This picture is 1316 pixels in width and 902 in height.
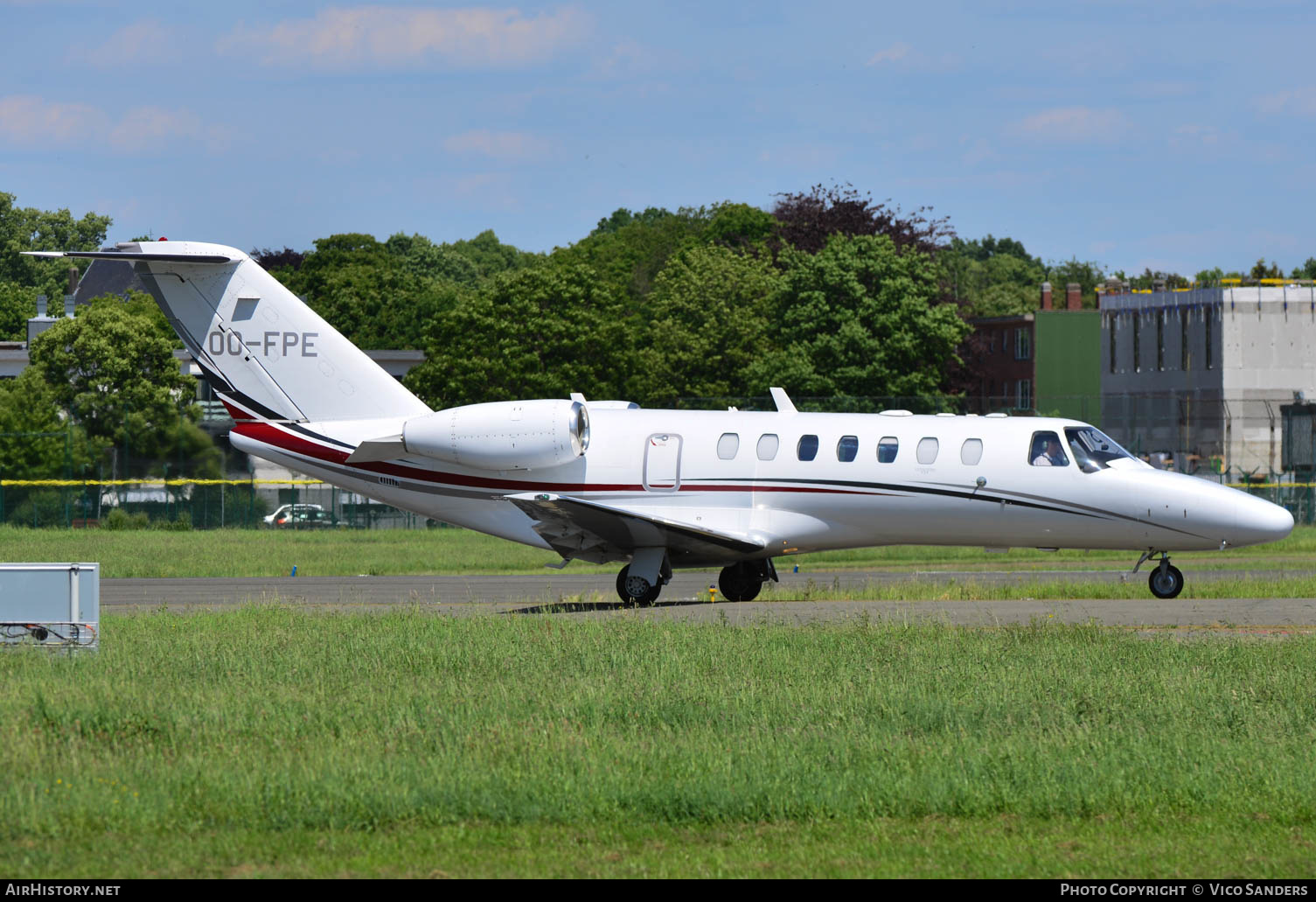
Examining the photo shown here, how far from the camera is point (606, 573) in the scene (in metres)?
30.1

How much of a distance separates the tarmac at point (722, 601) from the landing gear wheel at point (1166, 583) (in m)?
0.15

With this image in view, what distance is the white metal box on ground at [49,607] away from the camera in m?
15.2

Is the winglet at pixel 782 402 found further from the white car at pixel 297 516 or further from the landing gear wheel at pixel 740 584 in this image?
the white car at pixel 297 516

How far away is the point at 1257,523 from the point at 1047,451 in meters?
3.01

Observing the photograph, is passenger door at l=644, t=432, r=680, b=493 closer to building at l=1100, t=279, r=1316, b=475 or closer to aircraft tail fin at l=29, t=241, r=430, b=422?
aircraft tail fin at l=29, t=241, r=430, b=422

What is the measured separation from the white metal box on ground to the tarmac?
576cm

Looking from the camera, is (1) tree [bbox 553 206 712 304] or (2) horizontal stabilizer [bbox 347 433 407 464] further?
(1) tree [bbox 553 206 712 304]

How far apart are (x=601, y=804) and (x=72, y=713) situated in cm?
450

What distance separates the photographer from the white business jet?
21.7 m

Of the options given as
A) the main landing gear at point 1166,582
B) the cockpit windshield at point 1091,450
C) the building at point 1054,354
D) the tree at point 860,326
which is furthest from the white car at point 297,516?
the building at point 1054,354

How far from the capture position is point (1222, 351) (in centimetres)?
7506

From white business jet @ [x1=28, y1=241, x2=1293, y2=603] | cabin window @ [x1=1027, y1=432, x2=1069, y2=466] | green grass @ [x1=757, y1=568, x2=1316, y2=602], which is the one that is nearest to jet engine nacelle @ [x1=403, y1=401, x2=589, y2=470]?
white business jet @ [x1=28, y1=241, x2=1293, y2=603]

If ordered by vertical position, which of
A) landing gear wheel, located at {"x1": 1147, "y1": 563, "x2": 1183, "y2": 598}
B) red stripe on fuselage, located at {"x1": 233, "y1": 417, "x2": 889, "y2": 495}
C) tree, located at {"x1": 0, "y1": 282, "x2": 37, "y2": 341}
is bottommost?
landing gear wheel, located at {"x1": 1147, "y1": 563, "x2": 1183, "y2": 598}

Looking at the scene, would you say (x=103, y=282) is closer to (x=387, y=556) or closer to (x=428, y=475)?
(x=387, y=556)
